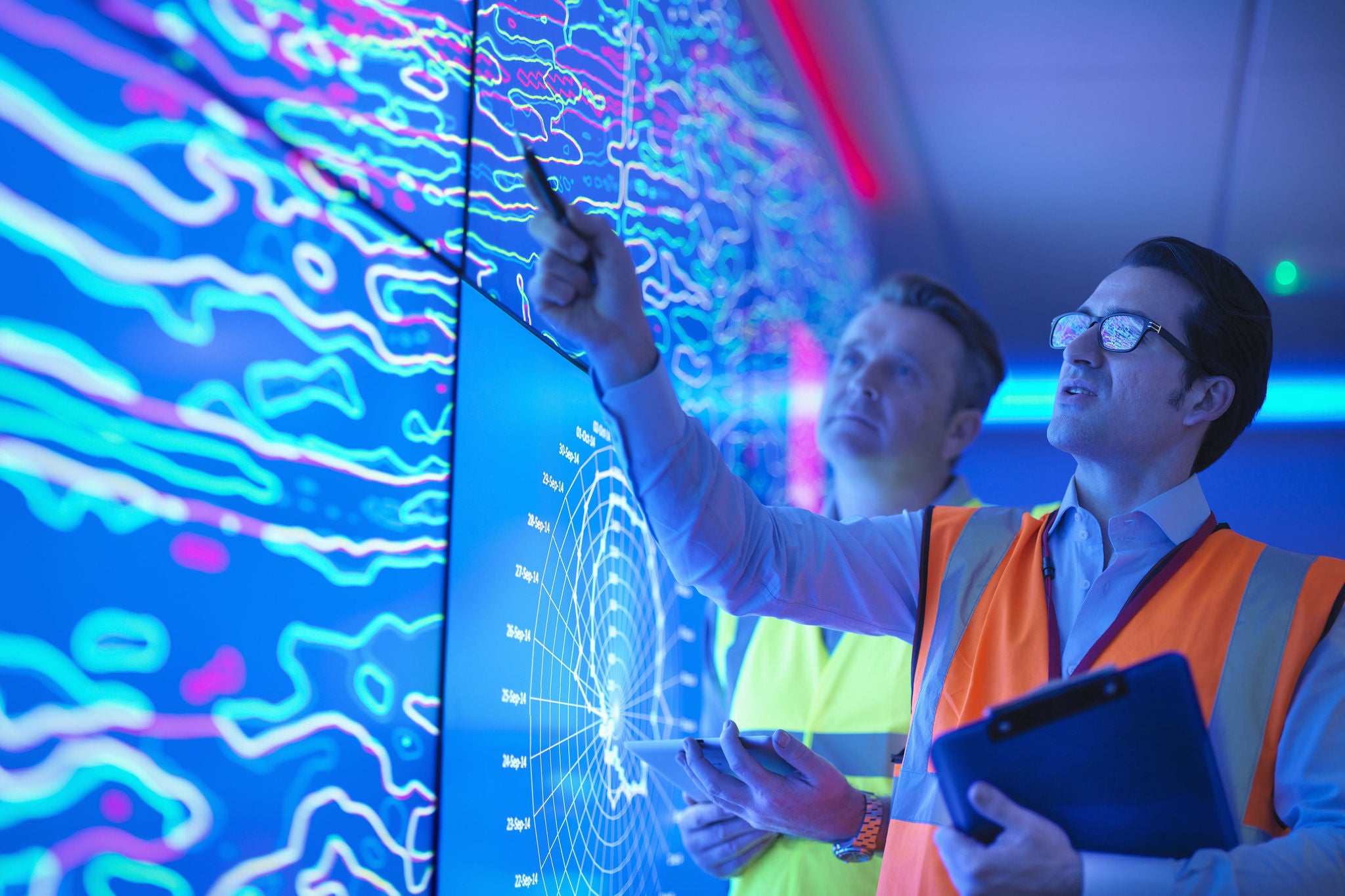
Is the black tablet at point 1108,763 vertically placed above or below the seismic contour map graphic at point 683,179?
below

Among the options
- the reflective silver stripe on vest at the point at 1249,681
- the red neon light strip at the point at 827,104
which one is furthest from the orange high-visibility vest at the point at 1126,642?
the red neon light strip at the point at 827,104

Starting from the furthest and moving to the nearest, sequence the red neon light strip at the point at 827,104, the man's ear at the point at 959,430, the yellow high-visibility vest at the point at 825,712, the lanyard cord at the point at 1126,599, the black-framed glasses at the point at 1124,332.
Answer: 1. the red neon light strip at the point at 827,104
2. the man's ear at the point at 959,430
3. the yellow high-visibility vest at the point at 825,712
4. the black-framed glasses at the point at 1124,332
5. the lanyard cord at the point at 1126,599

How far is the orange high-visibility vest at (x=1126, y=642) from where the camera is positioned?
1.27 meters

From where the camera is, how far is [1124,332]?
60.9 inches

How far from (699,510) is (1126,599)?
1.91 ft

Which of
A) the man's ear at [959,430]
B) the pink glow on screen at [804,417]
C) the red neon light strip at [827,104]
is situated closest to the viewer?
the man's ear at [959,430]

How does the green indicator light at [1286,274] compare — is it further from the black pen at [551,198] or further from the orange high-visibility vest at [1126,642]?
the black pen at [551,198]

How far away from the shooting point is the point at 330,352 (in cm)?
114

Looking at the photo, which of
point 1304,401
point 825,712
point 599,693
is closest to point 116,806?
point 599,693

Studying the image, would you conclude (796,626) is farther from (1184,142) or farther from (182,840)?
(1184,142)

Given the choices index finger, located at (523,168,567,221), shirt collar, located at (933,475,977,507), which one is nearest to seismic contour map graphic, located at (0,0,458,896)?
index finger, located at (523,168,567,221)

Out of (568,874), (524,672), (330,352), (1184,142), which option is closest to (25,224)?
(330,352)

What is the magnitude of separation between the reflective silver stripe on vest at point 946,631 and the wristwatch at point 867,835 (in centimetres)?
25

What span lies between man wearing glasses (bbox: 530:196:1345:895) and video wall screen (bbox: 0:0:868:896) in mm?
245
